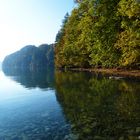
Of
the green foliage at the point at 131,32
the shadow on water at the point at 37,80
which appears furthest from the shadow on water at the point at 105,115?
the shadow on water at the point at 37,80

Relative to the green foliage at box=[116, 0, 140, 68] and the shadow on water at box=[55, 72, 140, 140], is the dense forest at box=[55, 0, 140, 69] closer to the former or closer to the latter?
the green foliage at box=[116, 0, 140, 68]

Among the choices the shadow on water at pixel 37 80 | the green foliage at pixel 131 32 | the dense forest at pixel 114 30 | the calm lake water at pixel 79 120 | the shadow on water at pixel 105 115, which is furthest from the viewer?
the shadow on water at pixel 37 80

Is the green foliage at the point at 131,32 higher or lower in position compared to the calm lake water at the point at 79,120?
higher

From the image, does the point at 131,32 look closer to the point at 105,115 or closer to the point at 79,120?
the point at 105,115

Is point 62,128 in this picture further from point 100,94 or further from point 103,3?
point 103,3

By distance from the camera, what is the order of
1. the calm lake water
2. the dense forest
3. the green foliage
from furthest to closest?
1. the dense forest
2. the green foliage
3. the calm lake water

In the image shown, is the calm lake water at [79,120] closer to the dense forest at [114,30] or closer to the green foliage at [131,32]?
the green foliage at [131,32]

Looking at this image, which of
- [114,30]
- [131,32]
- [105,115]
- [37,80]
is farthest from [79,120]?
[37,80]

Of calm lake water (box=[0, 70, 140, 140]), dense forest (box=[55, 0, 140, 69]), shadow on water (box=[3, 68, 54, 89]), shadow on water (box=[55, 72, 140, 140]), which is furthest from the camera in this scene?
shadow on water (box=[3, 68, 54, 89])

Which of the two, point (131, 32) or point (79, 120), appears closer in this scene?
point (79, 120)

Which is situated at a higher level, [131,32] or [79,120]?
[131,32]

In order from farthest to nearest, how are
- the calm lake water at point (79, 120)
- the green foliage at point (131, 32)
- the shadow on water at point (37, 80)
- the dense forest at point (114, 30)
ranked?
the shadow on water at point (37, 80) < the dense forest at point (114, 30) < the green foliage at point (131, 32) < the calm lake water at point (79, 120)

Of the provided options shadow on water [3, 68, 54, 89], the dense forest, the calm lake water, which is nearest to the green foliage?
the dense forest

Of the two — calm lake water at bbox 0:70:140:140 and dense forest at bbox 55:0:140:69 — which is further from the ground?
dense forest at bbox 55:0:140:69
